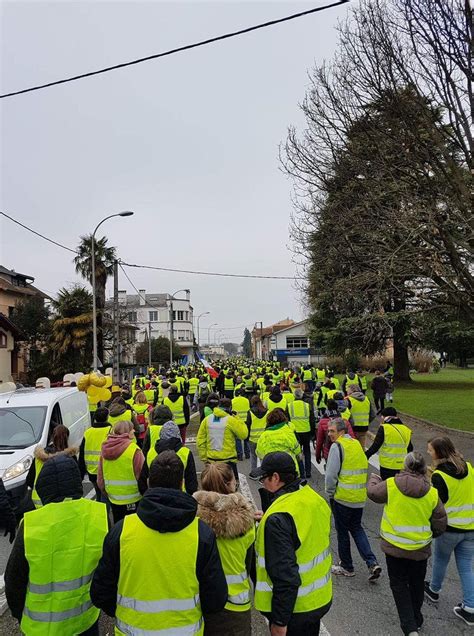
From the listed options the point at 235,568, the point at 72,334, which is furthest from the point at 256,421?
the point at 72,334

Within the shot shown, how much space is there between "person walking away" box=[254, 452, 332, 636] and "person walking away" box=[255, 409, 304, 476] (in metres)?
2.64

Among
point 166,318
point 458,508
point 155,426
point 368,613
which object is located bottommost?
point 368,613

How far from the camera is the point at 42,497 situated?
3012 mm

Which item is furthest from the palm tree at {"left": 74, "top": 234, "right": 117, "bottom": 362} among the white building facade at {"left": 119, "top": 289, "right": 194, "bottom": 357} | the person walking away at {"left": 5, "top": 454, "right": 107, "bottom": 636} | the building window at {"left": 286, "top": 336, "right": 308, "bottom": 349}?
the white building facade at {"left": 119, "top": 289, "right": 194, "bottom": 357}

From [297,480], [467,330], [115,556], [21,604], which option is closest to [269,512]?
[297,480]

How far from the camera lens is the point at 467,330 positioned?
31.2m

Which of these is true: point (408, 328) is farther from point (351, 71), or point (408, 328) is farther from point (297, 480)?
point (297, 480)

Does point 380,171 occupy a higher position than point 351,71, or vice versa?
point 351,71

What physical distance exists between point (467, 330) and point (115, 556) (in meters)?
32.3

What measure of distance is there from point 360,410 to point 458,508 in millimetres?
5747

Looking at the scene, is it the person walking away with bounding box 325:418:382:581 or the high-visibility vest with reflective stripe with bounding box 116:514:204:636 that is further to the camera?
the person walking away with bounding box 325:418:382:581

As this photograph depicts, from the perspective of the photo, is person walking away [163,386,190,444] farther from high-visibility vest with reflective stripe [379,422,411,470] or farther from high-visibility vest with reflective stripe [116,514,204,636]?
high-visibility vest with reflective stripe [116,514,204,636]

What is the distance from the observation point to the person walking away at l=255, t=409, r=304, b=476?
5.98 m

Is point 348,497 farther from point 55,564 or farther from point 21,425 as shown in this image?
point 21,425
